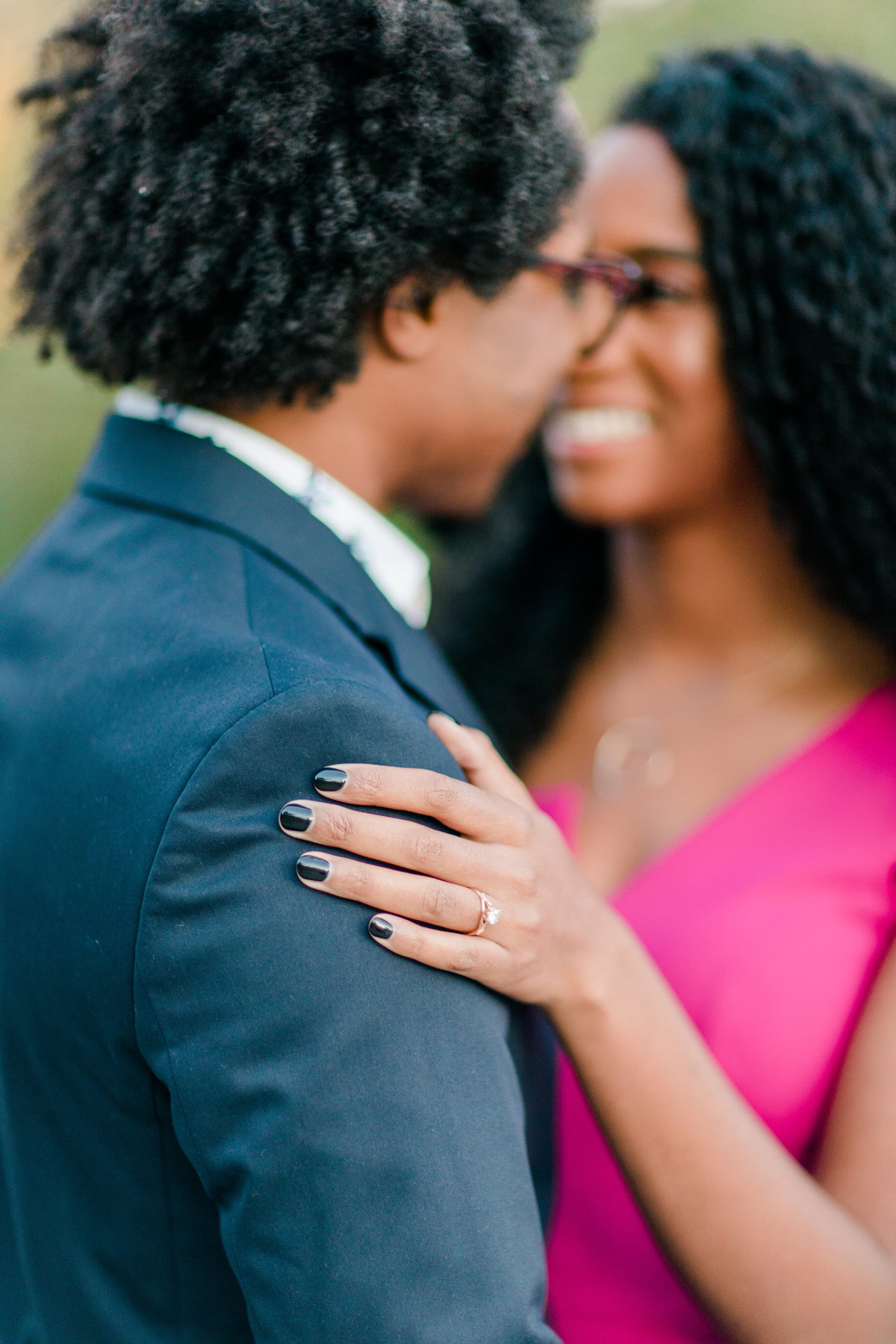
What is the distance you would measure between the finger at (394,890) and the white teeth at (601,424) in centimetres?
143

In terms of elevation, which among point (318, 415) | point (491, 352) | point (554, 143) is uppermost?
point (554, 143)

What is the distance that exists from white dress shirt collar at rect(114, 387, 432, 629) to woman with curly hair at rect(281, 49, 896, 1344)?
12.4 inches

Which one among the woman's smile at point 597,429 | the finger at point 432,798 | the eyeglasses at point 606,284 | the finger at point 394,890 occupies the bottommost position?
the finger at point 394,890

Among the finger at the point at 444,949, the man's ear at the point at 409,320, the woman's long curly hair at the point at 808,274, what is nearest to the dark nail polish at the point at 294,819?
the finger at the point at 444,949

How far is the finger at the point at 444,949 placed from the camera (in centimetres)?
112

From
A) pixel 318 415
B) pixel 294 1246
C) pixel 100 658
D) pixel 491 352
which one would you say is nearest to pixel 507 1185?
pixel 294 1246

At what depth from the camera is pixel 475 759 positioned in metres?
1.37

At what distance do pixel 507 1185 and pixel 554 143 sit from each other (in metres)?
1.23

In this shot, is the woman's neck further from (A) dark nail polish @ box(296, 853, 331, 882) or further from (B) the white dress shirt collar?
(A) dark nail polish @ box(296, 853, 331, 882)

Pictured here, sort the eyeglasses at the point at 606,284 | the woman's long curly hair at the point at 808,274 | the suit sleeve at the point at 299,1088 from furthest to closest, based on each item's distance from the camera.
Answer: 1. the woman's long curly hair at the point at 808,274
2. the eyeglasses at the point at 606,284
3. the suit sleeve at the point at 299,1088

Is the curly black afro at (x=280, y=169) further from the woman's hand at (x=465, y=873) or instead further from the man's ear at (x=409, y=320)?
the woman's hand at (x=465, y=873)

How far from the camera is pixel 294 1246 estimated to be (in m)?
1.06

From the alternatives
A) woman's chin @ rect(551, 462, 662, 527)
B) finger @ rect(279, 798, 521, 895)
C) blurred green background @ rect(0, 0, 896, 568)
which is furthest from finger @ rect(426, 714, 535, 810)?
woman's chin @ rect(551, 462, 662, 527)

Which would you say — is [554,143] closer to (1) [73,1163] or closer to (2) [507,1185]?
(2) [507,1185]
